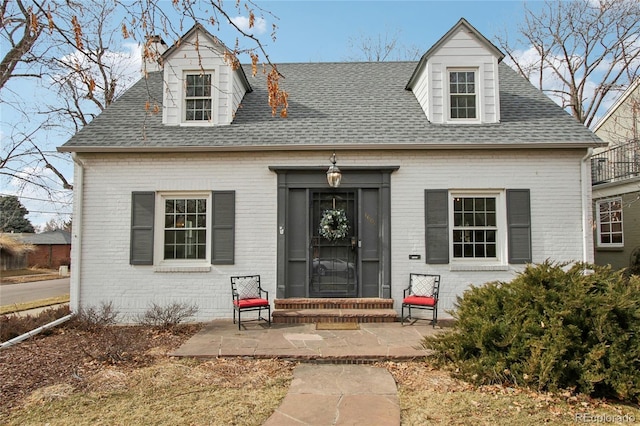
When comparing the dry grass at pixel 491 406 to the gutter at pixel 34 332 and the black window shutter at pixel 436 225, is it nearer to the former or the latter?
the black window shutter at pixel 436 225

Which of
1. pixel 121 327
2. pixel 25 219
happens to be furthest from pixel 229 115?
pixel 25 219

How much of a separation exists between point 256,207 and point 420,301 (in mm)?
3803

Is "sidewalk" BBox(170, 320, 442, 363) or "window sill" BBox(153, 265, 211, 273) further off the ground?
"window sill" BBox(153, 265, 211, 273)

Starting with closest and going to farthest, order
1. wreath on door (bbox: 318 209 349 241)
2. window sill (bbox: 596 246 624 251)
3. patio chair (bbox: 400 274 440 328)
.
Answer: patio chair (bbox: 400 274 440 328) → wreath on door (bbox: 318 209 349 241) → window sill (bbox: 596 246 624 251)

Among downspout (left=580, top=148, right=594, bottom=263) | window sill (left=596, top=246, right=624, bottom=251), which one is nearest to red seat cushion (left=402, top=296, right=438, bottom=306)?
downspout (left=580, top=148, right=594, bottom=263)

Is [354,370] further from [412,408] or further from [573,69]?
[573,69]

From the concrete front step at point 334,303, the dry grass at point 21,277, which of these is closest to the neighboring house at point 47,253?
the dry grass at point 21,277

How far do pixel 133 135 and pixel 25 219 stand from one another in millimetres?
42618

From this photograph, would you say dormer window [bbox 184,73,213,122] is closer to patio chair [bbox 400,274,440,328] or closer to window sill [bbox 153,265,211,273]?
window sill [bbox 153,265,211,273]

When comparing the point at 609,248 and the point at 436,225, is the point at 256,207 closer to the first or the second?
the point at 436,225

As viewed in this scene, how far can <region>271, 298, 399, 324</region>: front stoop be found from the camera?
7254 millimetres

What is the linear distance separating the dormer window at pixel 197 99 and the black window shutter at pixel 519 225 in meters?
6.90

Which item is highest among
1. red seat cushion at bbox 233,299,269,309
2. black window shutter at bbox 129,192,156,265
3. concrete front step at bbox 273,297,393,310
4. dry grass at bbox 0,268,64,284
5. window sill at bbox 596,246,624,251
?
black window shutter at bbox 129,192,156,265

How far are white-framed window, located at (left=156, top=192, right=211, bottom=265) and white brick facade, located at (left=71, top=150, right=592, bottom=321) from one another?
292 millimetres
